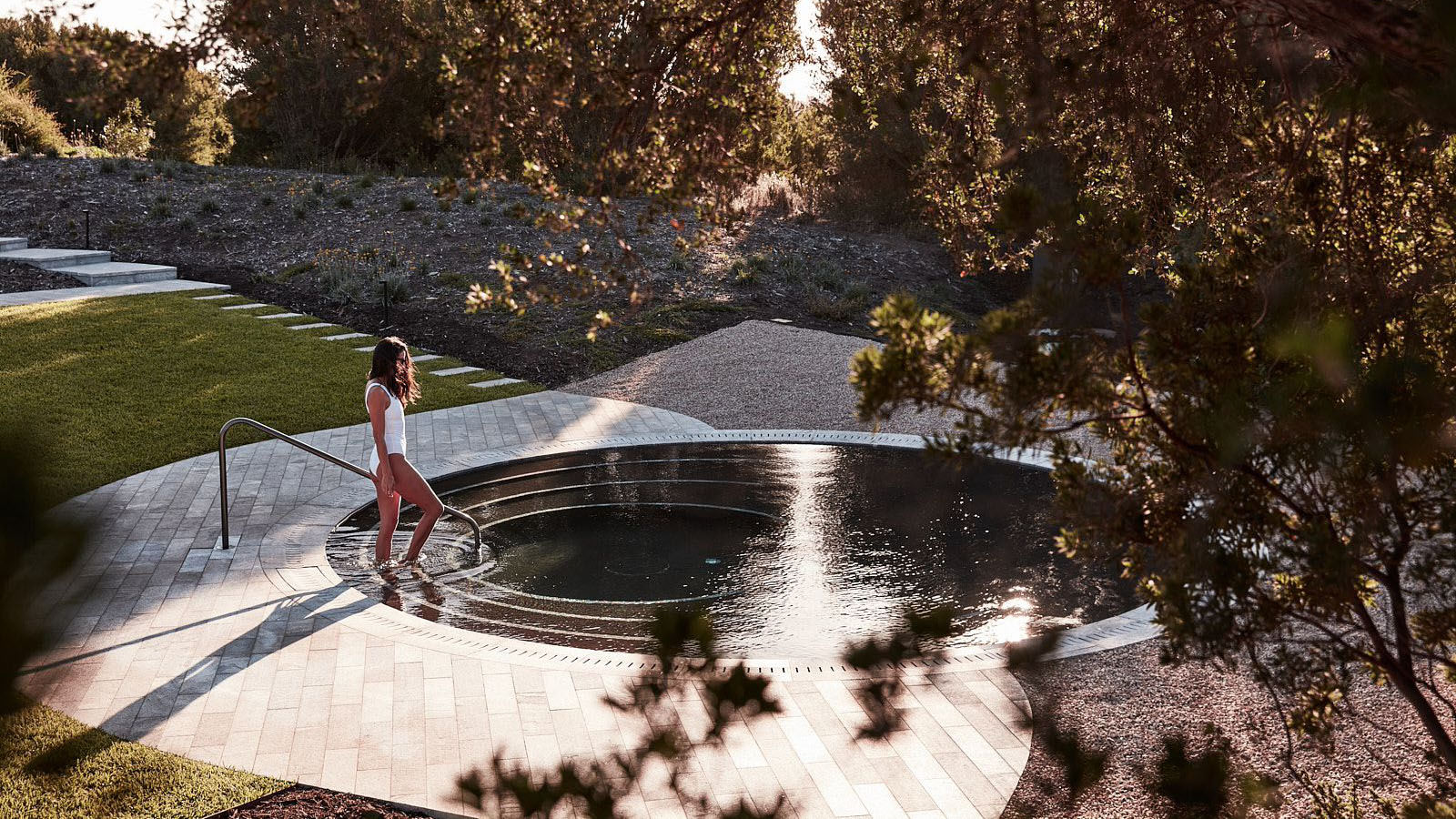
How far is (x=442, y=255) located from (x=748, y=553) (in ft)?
40.9

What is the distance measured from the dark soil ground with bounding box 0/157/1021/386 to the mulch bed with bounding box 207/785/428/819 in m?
9.88

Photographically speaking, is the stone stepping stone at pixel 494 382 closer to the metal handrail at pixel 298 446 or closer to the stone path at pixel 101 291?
the metal handrail at pixel 298 446

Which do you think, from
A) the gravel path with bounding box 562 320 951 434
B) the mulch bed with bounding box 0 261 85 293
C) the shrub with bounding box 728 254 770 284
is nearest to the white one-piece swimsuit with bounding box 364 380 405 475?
the gravel path with bounding box 562 320 951 434

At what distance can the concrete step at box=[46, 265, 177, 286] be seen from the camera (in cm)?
1742

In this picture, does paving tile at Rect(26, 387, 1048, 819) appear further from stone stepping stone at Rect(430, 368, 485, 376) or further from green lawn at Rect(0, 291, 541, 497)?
stone stepping stone at Rect(430, 368, 485, 376)

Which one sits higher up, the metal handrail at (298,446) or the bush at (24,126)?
the bush at (24,126)

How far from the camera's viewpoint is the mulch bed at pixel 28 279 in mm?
17016

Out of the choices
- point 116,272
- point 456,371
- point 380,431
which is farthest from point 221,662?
point 116,272

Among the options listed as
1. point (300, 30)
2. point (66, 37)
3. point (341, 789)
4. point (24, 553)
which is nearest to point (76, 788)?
point (341, 789)

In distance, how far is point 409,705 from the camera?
5785 mm

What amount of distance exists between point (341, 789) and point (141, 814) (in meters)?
0.76

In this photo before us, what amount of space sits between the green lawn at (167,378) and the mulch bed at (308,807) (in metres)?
5.94

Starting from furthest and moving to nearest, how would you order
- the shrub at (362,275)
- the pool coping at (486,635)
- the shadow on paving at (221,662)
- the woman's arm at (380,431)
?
1. the shrub at (362,275)
2. the woman's arm at (380,431)
3. the pool coping at (486,635)
4. the shadow on paving at (221,662)

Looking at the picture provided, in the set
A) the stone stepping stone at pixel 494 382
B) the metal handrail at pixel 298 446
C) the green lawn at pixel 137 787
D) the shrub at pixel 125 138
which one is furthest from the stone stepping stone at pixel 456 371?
the shrub at pixel 125 138
